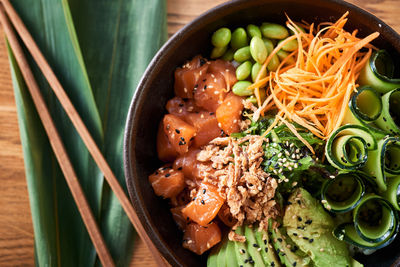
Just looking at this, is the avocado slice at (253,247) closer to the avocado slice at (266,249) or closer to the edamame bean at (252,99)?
the avocado slice at (266,249)

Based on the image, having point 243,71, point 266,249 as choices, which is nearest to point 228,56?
point 243,71

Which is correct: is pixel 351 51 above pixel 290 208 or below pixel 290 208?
above

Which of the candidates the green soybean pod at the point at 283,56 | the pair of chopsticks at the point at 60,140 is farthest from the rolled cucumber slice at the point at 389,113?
the pair of chopsticks at the point at 60,140

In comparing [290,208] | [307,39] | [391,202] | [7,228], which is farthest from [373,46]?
[7,228]

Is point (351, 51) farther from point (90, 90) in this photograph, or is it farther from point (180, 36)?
point (90, 90)

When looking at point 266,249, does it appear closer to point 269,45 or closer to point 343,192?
point 343,192

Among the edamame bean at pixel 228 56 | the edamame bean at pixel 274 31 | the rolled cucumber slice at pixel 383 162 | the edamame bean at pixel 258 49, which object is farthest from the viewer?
the edamame bean at pixel 228 56
